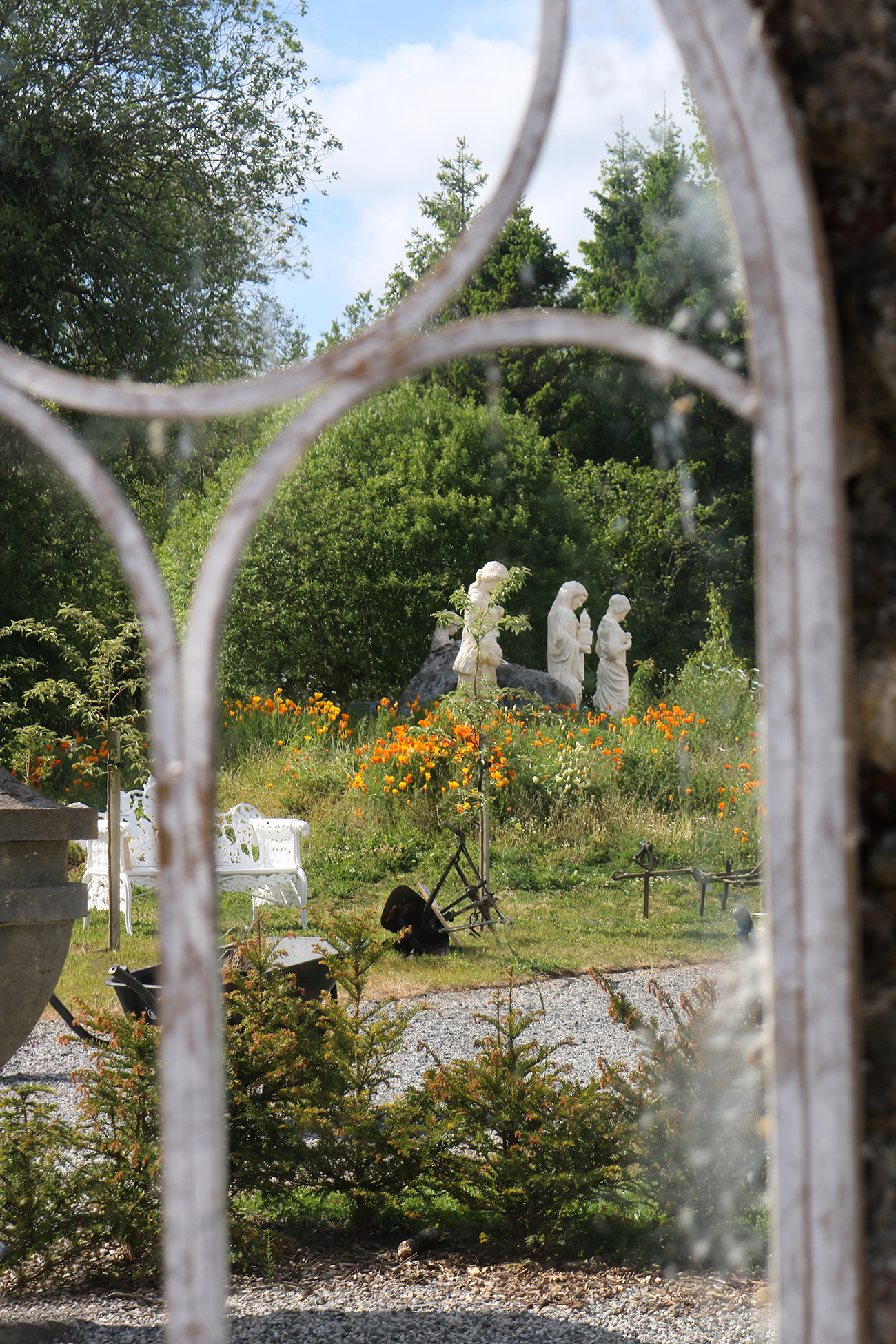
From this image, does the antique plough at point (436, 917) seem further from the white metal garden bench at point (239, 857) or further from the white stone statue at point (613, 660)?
the white stone statue at point (613, 660)

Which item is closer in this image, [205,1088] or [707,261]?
[205,1088]

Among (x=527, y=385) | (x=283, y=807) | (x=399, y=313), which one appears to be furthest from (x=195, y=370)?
(x=527, y=385)

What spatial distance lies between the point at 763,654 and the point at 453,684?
38.3 ft

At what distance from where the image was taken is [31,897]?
9.78ft

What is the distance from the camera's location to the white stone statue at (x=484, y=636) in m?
8.38

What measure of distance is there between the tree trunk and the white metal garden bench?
6.61 metres

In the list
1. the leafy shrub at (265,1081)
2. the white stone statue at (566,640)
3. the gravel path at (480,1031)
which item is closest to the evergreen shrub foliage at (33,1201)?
the leafy shrub at (265,1081)

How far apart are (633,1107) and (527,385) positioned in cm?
1878

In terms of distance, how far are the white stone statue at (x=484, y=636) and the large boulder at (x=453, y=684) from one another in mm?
1712

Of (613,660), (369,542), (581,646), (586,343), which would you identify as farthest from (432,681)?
(586,343)

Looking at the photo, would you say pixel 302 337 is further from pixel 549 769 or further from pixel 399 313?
pixel 399 313

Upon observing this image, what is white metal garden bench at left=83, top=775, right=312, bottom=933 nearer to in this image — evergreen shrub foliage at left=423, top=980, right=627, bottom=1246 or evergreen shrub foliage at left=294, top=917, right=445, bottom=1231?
evergreen shrub foliage at left=294, top=917, right=445, bottom=1231

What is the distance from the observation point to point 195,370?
10141 mm

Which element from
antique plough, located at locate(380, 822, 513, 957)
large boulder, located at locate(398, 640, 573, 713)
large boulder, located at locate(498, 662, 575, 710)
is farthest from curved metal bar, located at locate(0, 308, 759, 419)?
large boulder, located at locate(498, 662, 575, 710)
